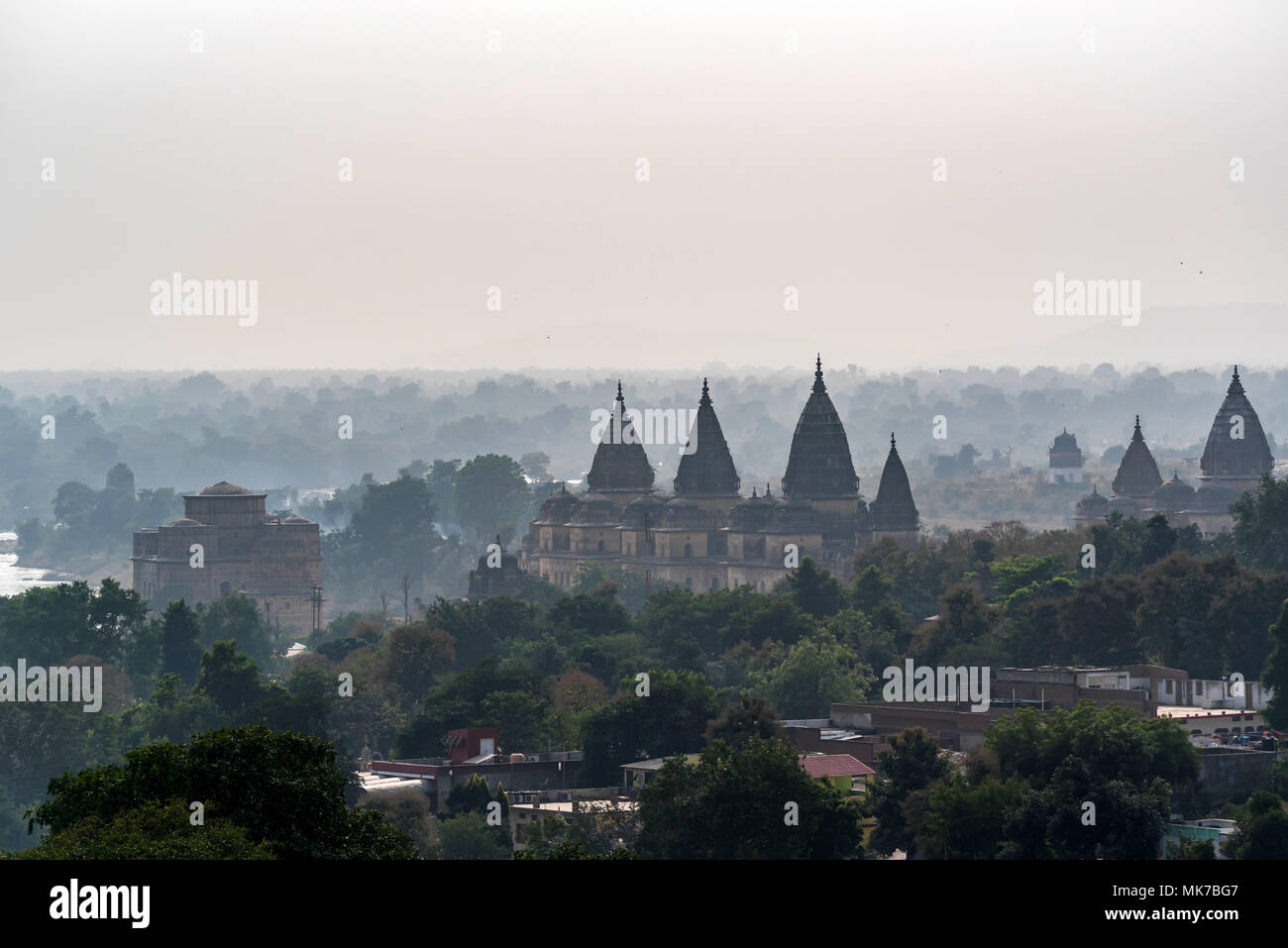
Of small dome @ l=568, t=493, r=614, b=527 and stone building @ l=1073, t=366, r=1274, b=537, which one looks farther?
small dome @ l=568, t=493, r=614, b=527

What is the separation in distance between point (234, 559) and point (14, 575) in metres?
47.9

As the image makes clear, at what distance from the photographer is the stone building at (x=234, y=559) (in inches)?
4540

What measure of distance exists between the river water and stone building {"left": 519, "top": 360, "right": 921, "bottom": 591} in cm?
3349

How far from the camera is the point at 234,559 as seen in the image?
11650 cm

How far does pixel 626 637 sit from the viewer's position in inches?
2886

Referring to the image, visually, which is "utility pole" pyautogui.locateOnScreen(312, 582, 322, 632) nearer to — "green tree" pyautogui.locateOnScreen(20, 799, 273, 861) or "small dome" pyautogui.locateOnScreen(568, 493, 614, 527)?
"small dome" pyautogui.locateOnScreen(568, 493, 614, 527)

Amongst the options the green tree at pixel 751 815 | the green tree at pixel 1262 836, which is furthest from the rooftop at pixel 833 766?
the green tree at pixel 1262 836

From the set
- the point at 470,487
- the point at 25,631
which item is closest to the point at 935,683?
the point at 25,631

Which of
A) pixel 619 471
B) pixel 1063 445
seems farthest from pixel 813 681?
pixel 1063 445

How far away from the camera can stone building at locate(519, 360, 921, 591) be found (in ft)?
332

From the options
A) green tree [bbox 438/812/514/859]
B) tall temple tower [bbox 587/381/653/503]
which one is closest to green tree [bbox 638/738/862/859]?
green tree [bbox 438/812/514/859]

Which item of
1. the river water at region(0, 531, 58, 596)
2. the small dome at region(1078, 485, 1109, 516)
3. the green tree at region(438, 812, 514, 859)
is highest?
the small dome at region(1078, 485, 1109, 516)
